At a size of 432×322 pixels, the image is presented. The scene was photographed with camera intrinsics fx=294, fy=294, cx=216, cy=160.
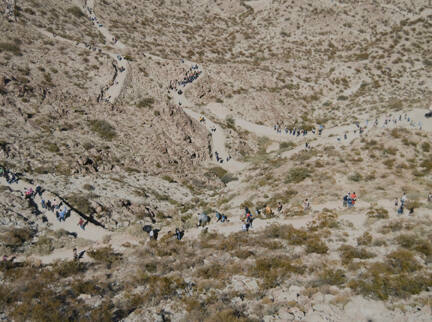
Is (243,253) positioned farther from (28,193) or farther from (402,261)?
(28,193)

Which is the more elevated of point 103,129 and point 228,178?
point 103,129

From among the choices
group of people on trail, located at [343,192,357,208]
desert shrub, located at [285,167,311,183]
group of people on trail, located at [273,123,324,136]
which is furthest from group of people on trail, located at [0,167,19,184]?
group of people on trail, located at [273,123,324,136]

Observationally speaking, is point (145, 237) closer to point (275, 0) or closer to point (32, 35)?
point (32, 35)

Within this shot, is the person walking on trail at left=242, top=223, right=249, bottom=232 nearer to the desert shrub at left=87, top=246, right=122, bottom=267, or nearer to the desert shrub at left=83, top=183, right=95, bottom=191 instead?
the desert shrub at left=87, top=246, right=122, bottom=267

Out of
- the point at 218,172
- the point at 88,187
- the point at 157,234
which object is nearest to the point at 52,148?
the point at 88,187

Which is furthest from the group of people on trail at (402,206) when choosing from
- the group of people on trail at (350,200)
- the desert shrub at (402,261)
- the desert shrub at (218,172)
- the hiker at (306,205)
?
the desert shrub at (218,172)

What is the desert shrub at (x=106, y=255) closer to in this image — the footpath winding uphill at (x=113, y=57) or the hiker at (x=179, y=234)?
the hiker at (x=179, y=234)
